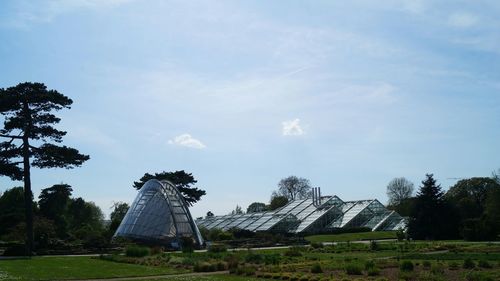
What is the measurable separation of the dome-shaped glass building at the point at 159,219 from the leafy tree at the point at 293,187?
62.0 metres

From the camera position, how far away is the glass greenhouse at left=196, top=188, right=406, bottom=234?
81625mm

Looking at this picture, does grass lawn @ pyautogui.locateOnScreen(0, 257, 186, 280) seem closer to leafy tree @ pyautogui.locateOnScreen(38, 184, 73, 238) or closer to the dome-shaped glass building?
the dome-shaped glass building

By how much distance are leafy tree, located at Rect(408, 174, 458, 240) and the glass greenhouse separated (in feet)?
49.7

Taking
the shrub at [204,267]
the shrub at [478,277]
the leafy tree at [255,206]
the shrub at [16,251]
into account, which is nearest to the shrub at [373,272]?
the shrub at [478,277]

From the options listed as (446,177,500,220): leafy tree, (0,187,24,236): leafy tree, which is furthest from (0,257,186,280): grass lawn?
(446,177,500,220): leafy tree

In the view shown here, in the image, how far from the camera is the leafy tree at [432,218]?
2467 inches

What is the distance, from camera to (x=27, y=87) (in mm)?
43875

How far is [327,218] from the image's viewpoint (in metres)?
85.2

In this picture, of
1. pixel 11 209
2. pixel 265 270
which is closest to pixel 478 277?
A: pixel 265 270

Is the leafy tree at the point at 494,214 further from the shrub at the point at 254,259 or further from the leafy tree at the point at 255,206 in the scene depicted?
the leafy tree at the point at 255,206

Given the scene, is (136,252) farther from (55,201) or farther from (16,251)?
(55,201)

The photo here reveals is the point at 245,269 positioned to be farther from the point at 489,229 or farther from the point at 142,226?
the point at 489,229

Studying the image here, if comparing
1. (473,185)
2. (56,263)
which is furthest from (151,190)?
(473,185)

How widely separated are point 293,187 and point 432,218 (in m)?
59.9
